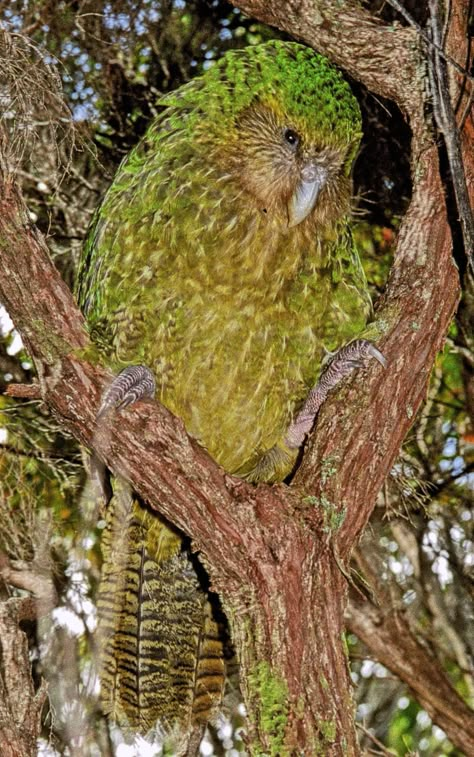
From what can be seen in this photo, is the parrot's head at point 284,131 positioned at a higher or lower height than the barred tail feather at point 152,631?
higher

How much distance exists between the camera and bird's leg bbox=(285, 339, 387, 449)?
281cm

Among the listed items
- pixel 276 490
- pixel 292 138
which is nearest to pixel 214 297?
pixel 292 138

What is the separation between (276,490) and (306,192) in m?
1.08

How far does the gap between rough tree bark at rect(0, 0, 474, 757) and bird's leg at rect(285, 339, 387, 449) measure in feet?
0.20

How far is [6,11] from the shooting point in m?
3.59

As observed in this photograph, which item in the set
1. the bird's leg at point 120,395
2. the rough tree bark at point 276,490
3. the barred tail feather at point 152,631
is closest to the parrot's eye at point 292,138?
the rough tree bark at point 276,490

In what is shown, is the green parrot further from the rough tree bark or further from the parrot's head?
the rough tree bark

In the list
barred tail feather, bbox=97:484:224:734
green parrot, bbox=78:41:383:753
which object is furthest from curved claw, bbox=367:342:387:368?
barred tail feather, bbox=97:484:224:734

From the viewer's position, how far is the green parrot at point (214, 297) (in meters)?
3.05

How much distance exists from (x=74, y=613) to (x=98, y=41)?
7.91 ft

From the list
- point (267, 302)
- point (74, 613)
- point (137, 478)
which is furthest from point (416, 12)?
point (74, 613)

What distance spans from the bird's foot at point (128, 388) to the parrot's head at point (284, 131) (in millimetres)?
729

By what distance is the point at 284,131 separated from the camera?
3.05 metres

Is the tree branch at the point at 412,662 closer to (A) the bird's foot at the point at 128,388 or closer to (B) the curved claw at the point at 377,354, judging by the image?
(B) the curved claw at the point at 377,354
